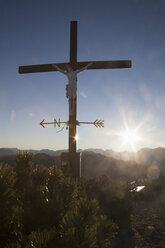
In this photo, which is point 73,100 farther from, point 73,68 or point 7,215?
point 7,215

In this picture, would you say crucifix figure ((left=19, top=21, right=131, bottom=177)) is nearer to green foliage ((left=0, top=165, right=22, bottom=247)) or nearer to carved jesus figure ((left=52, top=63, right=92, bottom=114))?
carved jesus figure ((left=52, top=63, right=92, bottom=114))

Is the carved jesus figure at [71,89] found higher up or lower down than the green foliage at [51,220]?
higher up

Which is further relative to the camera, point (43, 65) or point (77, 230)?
point (43, 65)

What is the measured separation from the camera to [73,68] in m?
7.61

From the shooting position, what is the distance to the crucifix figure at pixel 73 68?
685 cm

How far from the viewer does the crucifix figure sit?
685cm

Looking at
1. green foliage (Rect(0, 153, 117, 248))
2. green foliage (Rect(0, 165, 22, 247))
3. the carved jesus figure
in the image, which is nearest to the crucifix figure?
the carved jesus figure

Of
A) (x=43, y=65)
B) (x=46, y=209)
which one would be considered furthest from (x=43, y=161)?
(x=46, y=209)

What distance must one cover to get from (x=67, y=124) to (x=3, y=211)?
4.84 metres

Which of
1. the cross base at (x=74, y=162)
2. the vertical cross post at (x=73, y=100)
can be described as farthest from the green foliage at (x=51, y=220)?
the vertical cross post at (x=73, y=100)

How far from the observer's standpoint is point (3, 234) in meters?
2.11

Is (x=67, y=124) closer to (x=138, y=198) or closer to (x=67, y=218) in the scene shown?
(x=138, y=198)

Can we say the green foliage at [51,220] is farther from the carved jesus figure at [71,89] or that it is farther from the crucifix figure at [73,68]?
the carved jesus figure at [71,89]

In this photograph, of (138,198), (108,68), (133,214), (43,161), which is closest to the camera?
(133,214)
